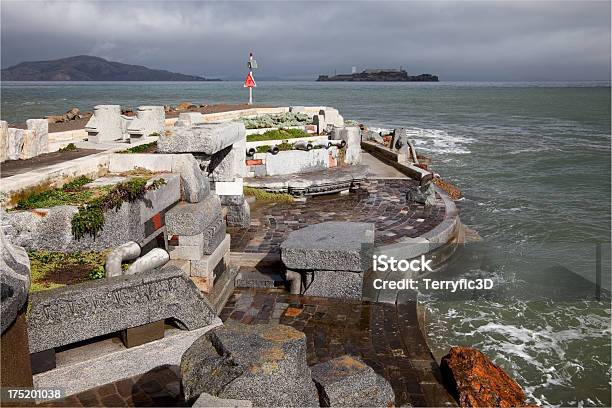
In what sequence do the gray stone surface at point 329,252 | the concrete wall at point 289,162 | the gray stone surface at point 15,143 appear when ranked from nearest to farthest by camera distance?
the gray stone surface at point 329,252
the gray stone surface at point 15,143
the concrete wall at point 289,162

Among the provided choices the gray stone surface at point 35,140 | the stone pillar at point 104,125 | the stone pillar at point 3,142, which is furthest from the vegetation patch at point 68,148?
the stone pillar at point 104,125

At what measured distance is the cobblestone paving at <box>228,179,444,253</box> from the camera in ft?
29.6

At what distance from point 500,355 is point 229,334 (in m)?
4.76

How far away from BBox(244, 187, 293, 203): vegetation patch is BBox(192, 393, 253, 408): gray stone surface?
889 centimetres

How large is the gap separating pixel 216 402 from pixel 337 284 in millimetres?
4064

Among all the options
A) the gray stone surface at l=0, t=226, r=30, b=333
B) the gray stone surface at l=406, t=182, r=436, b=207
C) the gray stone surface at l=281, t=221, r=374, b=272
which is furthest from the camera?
the gray stone surface at l=406, t=182, r=436, b=207

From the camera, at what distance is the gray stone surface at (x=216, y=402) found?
287cm

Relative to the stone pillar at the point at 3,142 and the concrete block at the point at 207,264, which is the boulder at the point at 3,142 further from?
the concrete block at the point at 207,264

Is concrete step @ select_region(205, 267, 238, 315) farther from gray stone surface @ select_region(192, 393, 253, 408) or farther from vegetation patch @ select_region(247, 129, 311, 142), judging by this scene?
vegetation patch @ select_region(247, 129, 311, 142)

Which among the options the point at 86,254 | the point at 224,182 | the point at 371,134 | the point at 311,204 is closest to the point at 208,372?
the point at 86,254

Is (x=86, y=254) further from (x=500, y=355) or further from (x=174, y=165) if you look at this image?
(x=500, y=355)

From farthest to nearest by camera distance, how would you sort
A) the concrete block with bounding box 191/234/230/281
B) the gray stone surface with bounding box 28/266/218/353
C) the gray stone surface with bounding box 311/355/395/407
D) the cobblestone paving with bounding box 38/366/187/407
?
the concrete block with bounding box 191/234/230/281
the cobblestone paving with bounding box 38/366/187/407
the gray stone surface with bounding box 28/266/218/353
the gray stone surface with bounding box 311/355/395/407

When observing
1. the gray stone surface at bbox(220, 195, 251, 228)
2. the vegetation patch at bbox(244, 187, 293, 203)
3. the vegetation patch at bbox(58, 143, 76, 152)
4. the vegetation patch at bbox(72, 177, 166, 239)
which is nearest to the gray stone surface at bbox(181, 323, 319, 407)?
the vegetation patch at bbox(72, 177, 166, 239)

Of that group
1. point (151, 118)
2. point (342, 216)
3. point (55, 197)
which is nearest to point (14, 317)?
point (55, 197)
